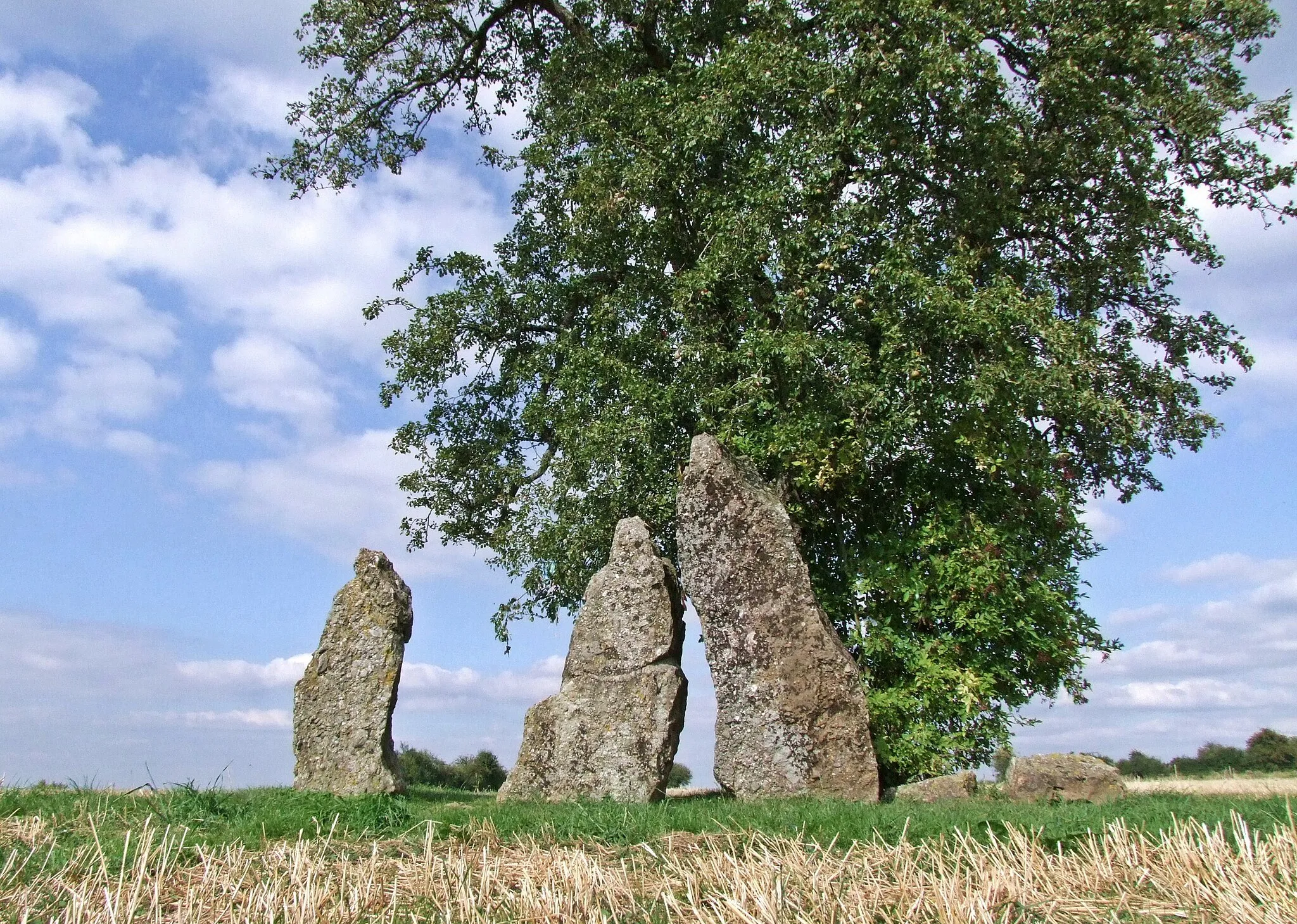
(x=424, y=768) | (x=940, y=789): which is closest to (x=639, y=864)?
(x=940, y=789)

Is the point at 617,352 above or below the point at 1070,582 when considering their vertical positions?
above

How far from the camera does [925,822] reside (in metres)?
10.0

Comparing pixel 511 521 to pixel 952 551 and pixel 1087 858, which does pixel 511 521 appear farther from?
pixel 1087 858

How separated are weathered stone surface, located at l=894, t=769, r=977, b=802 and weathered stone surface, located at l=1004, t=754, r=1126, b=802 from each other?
0.54 meters

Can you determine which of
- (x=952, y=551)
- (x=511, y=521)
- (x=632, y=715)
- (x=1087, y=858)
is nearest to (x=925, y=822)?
(x=1087, y=858)

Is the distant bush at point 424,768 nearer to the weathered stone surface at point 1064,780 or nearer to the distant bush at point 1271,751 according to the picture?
the weathered stone surface at point 1064,780

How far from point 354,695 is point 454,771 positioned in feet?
28.3

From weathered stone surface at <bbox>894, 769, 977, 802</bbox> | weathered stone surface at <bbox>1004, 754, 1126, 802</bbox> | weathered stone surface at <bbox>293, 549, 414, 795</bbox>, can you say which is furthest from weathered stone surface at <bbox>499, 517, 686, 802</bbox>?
weathered stone surface at <bbox>1004, 754, 1126, 802</bbox>

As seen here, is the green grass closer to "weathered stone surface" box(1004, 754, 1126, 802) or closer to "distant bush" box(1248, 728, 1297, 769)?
"weathered stone surface" box(1004, 754, 1126, 802)

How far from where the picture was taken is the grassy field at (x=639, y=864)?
6953 mm

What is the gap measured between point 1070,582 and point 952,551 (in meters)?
2.40

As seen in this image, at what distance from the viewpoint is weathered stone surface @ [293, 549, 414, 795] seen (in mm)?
14836

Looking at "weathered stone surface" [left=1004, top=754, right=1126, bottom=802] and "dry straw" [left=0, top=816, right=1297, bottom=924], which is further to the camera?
"weathered stone surface" [left=1004, top=754, right=1126, bottom=802]

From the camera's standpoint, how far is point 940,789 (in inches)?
535
